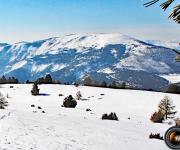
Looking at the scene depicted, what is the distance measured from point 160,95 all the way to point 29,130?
274ft

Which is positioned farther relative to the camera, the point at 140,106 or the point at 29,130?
the point at 140,106

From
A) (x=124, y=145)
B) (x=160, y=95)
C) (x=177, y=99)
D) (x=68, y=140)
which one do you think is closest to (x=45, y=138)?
(x=68, y=140)

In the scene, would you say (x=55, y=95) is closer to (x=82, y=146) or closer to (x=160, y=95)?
(x=160, y=95)

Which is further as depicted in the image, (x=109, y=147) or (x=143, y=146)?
(x=143, y=146)

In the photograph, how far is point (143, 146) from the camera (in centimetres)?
2056

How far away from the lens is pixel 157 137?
2405cm

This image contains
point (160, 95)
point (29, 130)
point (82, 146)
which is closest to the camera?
point (82, 146)

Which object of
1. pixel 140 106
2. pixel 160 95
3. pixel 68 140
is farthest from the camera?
pixel 160 95

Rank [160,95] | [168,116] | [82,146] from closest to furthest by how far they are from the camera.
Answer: [82,146] → [168,116] → [160,95]

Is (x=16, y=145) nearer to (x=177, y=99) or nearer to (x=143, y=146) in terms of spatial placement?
(x=143, y=146)

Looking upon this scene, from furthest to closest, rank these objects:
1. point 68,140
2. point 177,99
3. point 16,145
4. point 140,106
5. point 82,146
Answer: point 177,99 → point 140,106 → point 68,140 → point 82,146 → point 16,145

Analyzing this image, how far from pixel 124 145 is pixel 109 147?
54.3 inches

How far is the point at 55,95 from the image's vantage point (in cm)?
10612

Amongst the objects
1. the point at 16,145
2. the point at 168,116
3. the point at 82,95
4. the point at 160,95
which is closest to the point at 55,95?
the point at 82,95
